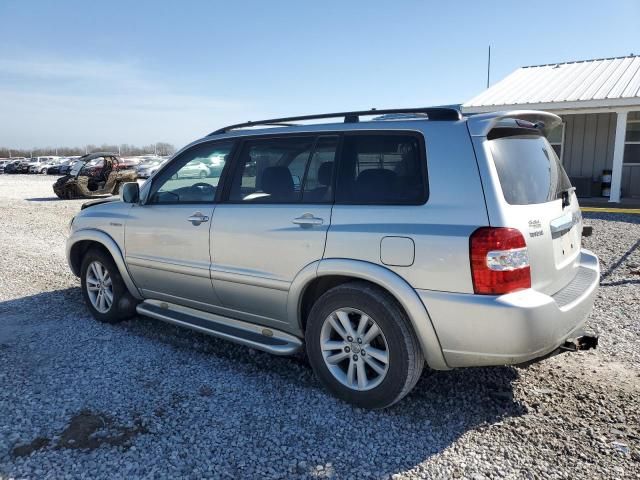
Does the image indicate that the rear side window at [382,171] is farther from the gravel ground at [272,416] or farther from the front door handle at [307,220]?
the gravel ground at [272,416]

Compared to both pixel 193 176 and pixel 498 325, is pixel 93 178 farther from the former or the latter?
pixel 498 325

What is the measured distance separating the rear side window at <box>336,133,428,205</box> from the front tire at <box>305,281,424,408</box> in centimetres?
58

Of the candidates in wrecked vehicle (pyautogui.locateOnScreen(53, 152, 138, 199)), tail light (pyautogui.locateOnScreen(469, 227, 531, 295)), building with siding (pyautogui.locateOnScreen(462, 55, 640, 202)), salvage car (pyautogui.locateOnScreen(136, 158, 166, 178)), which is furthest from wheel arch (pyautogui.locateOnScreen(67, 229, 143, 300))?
salvage car (pyautogui.locateOnScreen(136, 158, 166, 178))

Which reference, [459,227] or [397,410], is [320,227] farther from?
[397,410]

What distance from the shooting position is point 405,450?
2.93 meters

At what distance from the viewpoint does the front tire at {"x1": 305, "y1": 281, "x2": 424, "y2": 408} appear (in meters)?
3.16

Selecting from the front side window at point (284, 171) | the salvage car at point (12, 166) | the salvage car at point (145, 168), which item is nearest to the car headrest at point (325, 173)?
the front side window at point (284, 171)

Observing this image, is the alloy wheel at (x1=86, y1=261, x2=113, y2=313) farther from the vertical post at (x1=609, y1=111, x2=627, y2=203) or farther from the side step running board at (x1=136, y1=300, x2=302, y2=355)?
the vertical post at (x1=609, y1=111, x2=627, y2=203)

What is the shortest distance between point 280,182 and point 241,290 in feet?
2.83

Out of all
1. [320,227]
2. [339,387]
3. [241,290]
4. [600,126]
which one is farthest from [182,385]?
[600,126]

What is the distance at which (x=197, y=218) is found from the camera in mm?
4172

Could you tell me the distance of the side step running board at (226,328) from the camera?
12.1 feet

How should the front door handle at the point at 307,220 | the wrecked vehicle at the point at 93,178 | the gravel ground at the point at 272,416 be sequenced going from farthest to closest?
the wrecked vehicle at the point at 93,178
the front door handle at the point at 307,220
the gravel ground at the point at 272,416

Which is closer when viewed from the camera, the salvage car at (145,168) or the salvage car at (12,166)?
the salvage car at (145,168)
